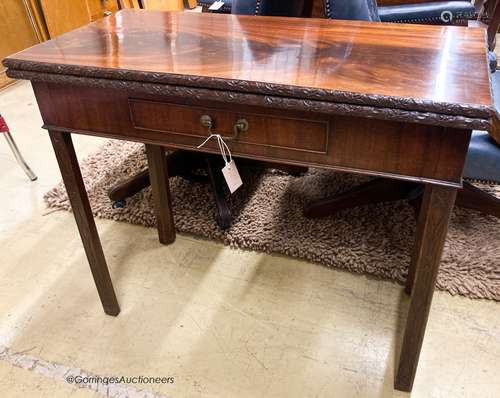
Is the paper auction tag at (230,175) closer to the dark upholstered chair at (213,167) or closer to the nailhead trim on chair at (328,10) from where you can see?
the dark upholstered chair at (213,167)

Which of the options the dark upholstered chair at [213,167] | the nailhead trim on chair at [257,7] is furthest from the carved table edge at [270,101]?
the nailhead trim on chair at [257,7]

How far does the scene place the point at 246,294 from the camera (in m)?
1.27

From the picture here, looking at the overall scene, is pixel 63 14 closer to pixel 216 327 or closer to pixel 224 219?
pixel 224 219

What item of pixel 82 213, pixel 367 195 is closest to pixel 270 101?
pixel 82 213

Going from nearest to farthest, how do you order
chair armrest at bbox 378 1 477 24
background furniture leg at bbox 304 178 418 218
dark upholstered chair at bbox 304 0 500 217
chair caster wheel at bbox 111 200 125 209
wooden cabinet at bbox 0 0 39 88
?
dark upholstered chair at bbox 304 0 500 217, background furniture leg at bbox 304 178 418 218, chair caster wheel at bbox 111 200 125 209, chair armrest at bbox 378 1 477 24, wooden cabinet at bbox 0 0 39 88

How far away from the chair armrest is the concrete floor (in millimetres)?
1029

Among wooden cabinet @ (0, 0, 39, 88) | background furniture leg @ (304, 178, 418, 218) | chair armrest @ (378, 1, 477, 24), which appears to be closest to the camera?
background furniture leg @ (304, 178, 418, 218)

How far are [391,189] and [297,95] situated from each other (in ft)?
2.58

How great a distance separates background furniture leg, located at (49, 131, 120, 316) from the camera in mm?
988

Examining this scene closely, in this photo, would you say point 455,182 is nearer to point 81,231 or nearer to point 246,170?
point 81,231

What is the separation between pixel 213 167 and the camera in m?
1.55

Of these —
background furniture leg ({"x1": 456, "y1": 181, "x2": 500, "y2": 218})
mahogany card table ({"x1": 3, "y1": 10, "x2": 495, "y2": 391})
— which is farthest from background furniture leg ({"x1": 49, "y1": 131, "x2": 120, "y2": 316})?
background furniture leg ({"x1": 456, "y1": 181, "x2": 500, "y2": 218})

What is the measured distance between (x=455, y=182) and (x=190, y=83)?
44 centimetres

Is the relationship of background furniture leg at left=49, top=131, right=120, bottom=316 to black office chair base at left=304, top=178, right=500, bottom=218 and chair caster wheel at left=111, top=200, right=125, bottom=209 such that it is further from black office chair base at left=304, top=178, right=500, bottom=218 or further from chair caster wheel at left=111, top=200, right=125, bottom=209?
black office chair base at left=304, top=178, right=500, bottom=218
